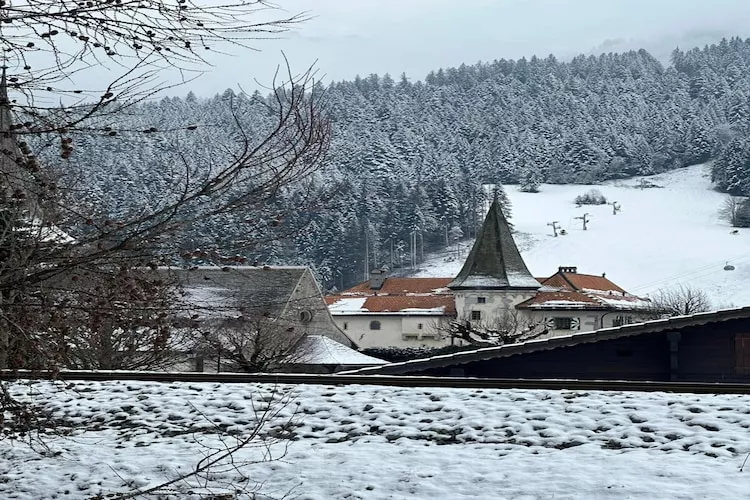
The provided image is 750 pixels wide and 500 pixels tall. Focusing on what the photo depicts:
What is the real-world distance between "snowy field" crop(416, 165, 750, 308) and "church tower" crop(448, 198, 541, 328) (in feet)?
74.7

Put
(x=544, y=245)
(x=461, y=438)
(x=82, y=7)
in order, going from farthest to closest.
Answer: (x=544, y=245) → (x=461, y=438) → (x=82, y=7)

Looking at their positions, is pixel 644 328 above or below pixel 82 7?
below

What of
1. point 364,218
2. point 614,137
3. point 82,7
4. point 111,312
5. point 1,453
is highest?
point 614,137

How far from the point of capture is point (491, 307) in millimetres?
63688

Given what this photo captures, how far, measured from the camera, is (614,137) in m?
182

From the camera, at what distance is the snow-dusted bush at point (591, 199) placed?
143000mm

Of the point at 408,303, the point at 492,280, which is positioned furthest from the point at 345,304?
the point at 492,280

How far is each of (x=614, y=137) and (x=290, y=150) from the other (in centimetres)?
18066

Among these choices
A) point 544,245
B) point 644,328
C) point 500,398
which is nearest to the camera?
point 500,398

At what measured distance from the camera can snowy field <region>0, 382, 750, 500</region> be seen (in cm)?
862

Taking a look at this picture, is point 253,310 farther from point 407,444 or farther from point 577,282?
point 577,282

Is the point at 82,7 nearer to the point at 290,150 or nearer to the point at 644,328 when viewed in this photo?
the point at 290,150

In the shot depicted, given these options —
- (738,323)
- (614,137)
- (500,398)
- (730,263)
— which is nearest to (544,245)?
(730,263)

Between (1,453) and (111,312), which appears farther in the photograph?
(1,453)
